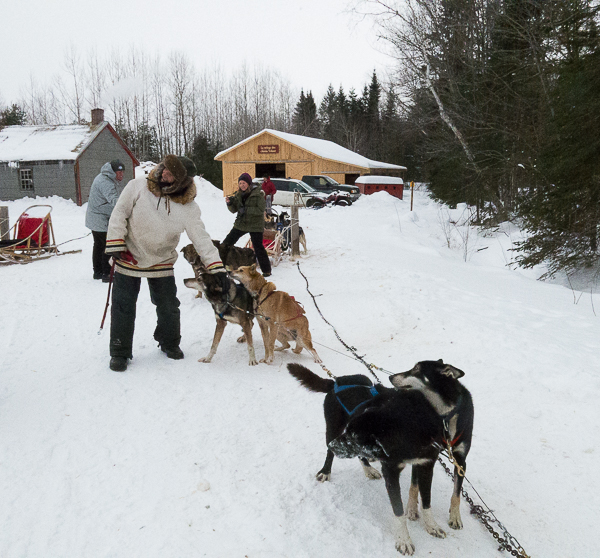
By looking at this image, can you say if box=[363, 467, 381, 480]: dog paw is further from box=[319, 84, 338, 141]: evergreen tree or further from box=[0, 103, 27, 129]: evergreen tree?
box=[319, 84, 338, 141]: evergreen tree

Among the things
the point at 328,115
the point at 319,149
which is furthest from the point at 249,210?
the point at 328,115

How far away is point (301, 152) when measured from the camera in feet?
98.5

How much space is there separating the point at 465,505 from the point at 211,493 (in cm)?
141

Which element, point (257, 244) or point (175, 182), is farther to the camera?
point (257, 244)

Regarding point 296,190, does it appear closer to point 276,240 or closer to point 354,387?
point 276,240

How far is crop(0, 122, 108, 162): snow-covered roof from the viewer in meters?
22.7

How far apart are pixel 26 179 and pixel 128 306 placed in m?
23.0

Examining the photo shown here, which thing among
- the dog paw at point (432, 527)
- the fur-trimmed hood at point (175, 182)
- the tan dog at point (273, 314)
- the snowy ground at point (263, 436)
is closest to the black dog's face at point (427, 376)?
the dog paw at point (432, 527)

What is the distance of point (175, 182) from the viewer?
392 centimetres

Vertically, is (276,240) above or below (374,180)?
above

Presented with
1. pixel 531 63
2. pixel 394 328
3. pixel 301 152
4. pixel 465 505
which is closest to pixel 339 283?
pixel 394 328

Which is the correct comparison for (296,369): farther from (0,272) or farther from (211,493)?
(0,272)

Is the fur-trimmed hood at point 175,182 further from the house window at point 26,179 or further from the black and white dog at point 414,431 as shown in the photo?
the house window at point 26,179

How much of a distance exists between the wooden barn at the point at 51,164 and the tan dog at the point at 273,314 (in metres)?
21.4
